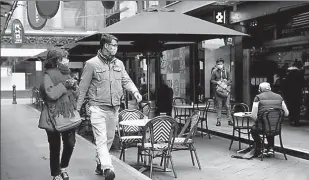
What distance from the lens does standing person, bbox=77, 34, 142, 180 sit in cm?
576

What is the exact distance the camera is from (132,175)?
620 cm

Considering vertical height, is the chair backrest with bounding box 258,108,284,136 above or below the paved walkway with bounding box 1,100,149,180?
above

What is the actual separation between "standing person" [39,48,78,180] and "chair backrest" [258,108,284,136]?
13.5 feet

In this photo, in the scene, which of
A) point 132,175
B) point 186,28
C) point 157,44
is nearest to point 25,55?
point 157,44

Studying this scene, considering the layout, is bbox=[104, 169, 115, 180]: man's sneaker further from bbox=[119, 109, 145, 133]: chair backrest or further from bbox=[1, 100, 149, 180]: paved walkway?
bbox=[119, 109, 145, 133]: chair backrest

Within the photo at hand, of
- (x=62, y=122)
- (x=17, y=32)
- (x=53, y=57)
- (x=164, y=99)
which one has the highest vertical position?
(x=17, y=32)

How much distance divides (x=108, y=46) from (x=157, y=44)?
538cm

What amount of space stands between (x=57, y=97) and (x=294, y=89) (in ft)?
31.6

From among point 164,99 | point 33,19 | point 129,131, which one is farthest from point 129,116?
point 33,19

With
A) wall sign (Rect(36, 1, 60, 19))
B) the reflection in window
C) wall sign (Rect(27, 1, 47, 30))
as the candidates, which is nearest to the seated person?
wall sign (Rect(36, 1, 60, 19))

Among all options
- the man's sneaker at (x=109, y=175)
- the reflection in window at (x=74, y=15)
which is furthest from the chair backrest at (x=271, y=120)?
the reflection in window at (x=74, y=15)

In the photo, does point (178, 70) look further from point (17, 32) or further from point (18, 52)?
point (18, 52)

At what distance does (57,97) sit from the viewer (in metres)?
5.12

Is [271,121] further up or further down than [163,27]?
further down
